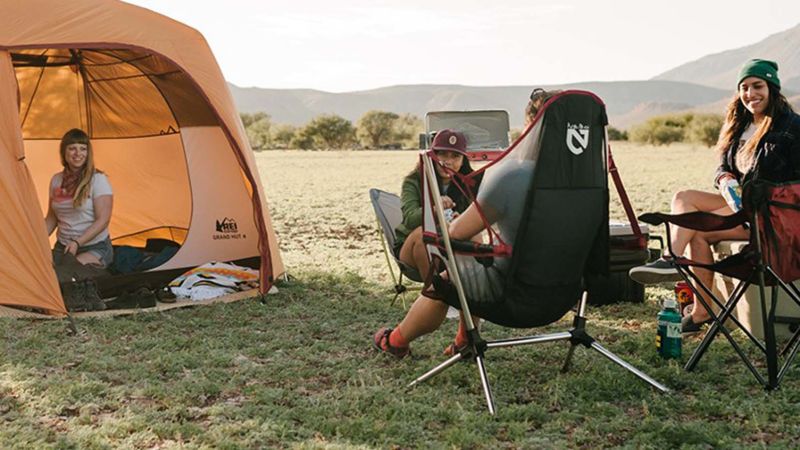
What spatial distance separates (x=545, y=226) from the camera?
3.47m

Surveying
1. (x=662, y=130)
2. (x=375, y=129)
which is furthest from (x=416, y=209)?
(x=375, y=129)

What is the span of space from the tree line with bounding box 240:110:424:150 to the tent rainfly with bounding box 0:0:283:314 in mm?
51941

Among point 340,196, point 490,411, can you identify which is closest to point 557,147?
point 490,411

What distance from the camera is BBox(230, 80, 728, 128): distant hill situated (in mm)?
144375

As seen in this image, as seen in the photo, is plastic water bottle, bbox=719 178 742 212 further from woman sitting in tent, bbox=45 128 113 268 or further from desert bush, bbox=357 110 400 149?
desert bush, bbox=357 110 400 149

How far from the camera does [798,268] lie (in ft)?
12.3

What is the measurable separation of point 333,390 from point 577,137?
146 cm

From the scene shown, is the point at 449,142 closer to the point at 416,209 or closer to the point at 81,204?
the point at 416,209

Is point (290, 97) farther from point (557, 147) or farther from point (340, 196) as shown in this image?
point (557, 147)

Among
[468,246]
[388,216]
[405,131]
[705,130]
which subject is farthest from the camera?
[405,131]

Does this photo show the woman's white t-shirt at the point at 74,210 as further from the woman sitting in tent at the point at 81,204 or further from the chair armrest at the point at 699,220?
the chair armrest at the point at 699,220

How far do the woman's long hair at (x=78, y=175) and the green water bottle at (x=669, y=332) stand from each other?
3.67 metres

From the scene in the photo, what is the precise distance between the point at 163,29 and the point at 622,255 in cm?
318

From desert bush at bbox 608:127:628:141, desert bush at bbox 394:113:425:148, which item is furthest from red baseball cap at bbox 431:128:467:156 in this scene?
desert bush at bbox 394:113:425:148
